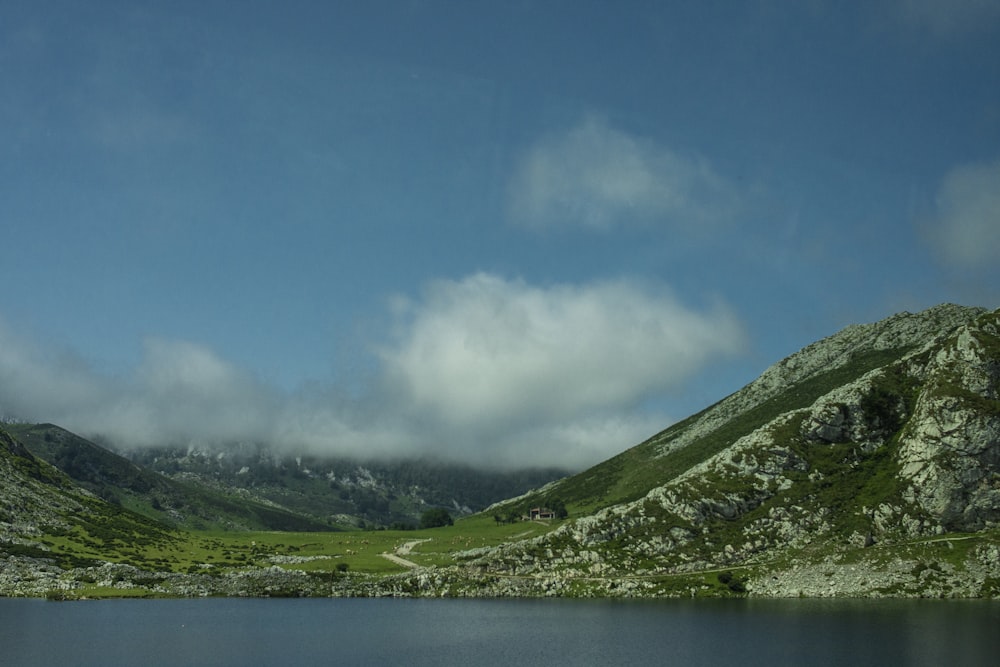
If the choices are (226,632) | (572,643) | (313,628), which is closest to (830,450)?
(572,643)

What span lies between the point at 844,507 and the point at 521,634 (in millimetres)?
75633

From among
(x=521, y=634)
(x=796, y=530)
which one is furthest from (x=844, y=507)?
(x=521, y=634)

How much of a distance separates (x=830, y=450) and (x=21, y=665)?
13668cm

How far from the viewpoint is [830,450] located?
5974 inches

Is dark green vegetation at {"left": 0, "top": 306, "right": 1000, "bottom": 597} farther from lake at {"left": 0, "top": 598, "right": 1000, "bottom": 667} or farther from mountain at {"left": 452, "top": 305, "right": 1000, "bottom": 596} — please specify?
lake at {"left": 0, "top": 598, "right": 1000, "bottom": 667}

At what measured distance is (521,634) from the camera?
8825 centimetres

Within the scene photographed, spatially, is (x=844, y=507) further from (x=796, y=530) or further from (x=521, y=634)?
(x=521, y=634)

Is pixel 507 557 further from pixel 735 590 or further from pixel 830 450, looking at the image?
pixel 830 450

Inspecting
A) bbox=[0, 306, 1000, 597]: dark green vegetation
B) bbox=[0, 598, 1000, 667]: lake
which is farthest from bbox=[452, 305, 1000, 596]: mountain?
bbox=[0, 598, 1000, 667]: lake

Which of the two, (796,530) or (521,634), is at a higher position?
(796,530)

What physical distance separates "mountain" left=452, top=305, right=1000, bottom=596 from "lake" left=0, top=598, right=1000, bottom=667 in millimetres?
11559

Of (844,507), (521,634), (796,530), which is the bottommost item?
(521,634)

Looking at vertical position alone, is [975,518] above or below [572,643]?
above

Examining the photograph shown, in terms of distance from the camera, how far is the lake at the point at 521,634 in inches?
2803
